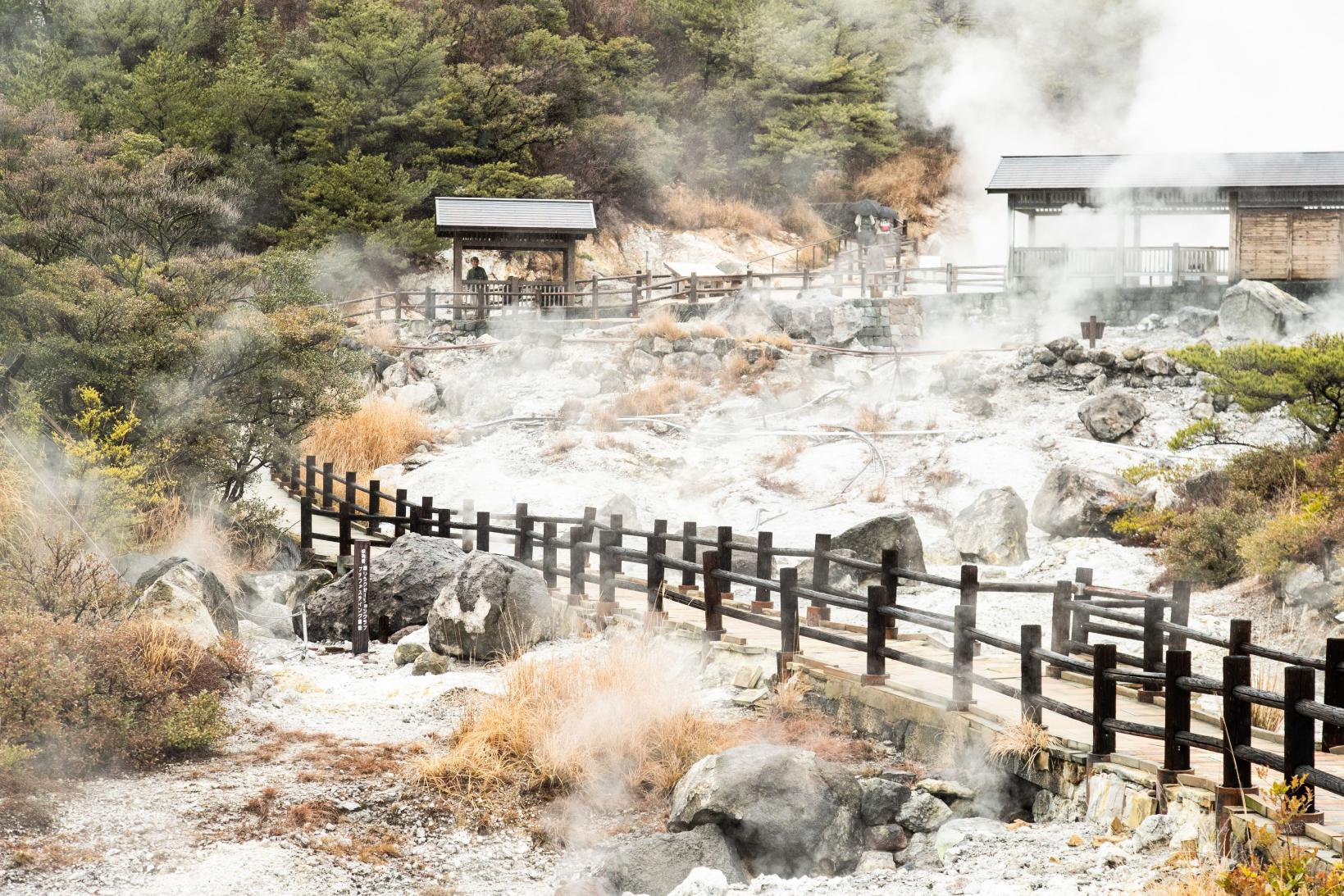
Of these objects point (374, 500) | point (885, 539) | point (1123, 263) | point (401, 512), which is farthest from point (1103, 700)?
point (1123, 263)

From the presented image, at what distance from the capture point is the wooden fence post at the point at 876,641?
32.7 feet

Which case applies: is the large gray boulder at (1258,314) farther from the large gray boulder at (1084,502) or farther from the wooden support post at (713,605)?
the wooden support post at (713,605)

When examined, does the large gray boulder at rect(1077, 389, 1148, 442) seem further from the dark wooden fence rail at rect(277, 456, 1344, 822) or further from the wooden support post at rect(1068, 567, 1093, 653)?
the wooden support post at rect(1068, 567, 1093, 653)

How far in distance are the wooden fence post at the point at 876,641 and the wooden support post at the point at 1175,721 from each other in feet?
9.45

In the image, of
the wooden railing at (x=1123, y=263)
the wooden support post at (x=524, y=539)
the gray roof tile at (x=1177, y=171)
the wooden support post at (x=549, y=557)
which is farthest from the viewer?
the gray roof tile at (x=1177, y=171)

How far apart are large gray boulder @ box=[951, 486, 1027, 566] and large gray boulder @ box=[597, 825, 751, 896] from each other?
34.5 ft

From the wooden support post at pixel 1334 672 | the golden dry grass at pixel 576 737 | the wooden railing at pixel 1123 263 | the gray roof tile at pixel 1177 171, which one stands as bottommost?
the golden dry grass at pixel 576 737

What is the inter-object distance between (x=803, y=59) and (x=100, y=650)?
43.1 meters

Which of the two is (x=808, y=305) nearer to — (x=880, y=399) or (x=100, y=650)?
(x=880, y=399)

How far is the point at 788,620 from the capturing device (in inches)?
435

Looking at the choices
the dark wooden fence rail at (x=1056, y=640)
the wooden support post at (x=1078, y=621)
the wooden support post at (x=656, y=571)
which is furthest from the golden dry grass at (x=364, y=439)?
the wooden support post at (x=1078, y=621)

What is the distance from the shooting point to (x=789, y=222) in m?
47.7

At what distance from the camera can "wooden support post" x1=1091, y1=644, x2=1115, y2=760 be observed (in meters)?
7.81

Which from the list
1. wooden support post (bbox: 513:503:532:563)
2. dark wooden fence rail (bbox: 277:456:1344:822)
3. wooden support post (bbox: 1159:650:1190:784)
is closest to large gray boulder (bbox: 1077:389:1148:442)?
dark wooden fence rail (bbox: 277:456:1344:822)
